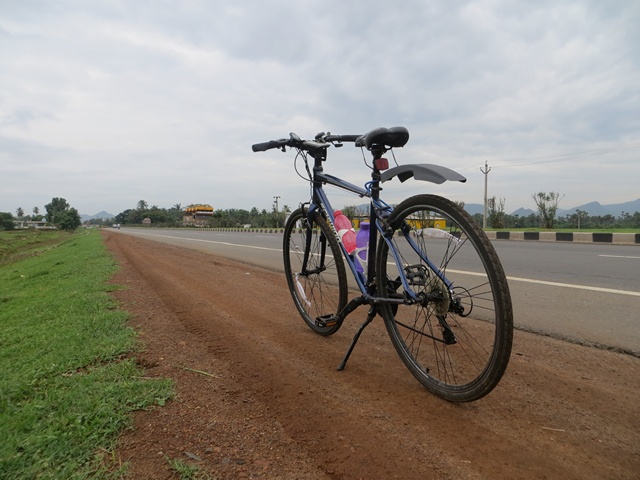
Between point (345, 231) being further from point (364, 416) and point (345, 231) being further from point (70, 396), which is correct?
point (70, 396)

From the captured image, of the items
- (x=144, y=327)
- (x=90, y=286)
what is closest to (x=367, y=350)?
(x=144, y=327)

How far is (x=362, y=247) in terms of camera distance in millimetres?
2318

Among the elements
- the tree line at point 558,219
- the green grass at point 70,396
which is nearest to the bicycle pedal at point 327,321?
the green grass at point 70,396

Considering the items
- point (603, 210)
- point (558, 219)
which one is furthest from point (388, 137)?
point (603, 210)

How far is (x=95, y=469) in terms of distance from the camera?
4.00 feet

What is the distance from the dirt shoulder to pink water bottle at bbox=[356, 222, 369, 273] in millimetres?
558

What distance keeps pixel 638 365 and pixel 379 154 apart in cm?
196

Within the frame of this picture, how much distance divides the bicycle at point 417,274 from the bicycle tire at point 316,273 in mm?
11

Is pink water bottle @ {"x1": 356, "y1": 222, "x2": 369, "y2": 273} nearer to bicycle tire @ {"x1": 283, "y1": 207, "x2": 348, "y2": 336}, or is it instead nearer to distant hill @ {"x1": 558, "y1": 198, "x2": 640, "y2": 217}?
bicycle tire @ {"x1": 283, "y1": 207, "x2": 348, "y2": 336}

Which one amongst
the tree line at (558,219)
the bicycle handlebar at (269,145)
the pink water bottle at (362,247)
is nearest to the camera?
the pink water bottle at (362,247)

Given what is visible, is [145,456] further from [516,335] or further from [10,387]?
[516,335]

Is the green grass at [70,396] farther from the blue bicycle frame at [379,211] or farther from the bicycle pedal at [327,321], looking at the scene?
the blue bicycle frame at [379,211]

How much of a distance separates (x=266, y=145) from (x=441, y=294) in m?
2.01

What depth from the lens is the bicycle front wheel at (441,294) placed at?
Result: 1.49m
